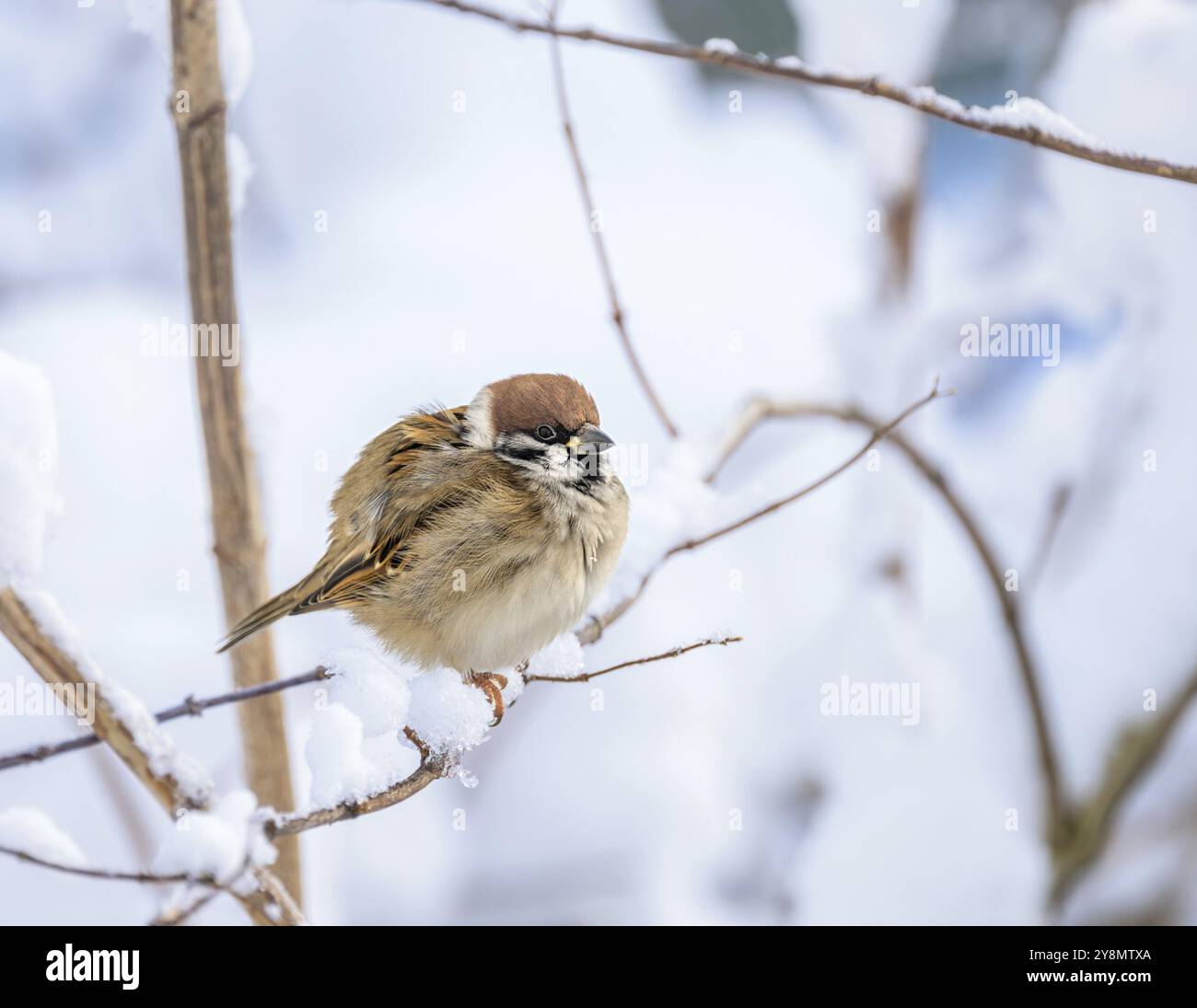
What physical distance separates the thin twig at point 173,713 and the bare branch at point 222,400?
29 centimetres

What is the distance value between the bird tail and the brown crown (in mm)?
419

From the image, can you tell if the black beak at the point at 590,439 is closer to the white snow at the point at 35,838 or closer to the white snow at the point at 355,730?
the white snow at the point at 355,730

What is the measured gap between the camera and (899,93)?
129cm

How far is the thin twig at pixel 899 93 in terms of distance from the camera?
125cm

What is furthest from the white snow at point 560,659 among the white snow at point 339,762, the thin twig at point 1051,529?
the thin twig at point 1051,529

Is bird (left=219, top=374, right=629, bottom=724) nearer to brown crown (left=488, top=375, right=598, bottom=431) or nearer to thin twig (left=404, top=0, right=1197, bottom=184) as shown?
brown crown (left=488, top=375, right=598, bottom=431)

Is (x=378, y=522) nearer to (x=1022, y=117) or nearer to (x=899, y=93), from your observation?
(x=899, y=93)

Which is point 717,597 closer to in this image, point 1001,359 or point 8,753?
point 1001,359

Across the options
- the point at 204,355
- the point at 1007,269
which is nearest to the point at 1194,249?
the point at 1007,269

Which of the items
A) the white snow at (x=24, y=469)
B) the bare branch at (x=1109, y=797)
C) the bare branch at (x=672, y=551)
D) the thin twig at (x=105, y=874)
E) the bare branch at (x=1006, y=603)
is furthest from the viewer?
the bare branch at (x=1109, y=797)

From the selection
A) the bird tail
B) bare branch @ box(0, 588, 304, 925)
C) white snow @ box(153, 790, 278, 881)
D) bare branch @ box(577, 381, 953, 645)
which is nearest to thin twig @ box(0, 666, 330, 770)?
bare branch @ box(0, 588, 304, 925)

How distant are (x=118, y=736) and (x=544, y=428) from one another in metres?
0.73

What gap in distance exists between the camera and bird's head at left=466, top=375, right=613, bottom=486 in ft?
5.09

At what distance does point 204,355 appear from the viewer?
150 cm
